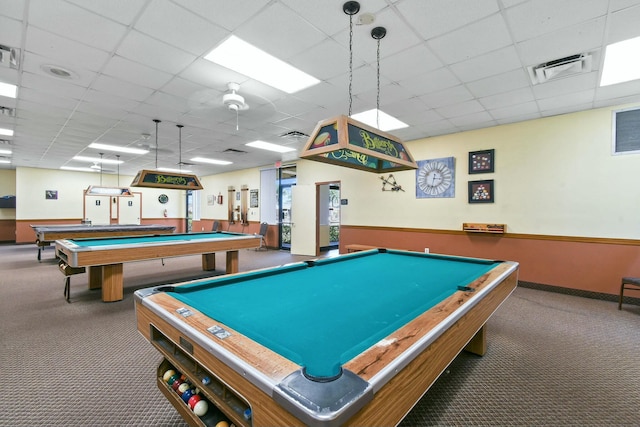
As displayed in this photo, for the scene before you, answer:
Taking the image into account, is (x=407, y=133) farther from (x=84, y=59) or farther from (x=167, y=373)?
(x=167, y=373)

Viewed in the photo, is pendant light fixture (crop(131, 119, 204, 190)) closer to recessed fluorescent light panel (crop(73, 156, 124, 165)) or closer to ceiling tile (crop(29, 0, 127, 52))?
ceiling tile (crop(29, 0, 127, 52))

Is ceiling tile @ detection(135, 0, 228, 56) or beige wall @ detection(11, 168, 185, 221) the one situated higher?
ceiling tile @ detection(135, 0, 228, 56)

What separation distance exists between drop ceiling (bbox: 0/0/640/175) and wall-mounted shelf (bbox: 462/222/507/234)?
1743 mm

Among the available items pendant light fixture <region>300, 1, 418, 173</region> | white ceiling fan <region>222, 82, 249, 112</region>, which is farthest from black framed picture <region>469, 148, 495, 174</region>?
white ceiling fan <region>222, 82, 249, 112</region>

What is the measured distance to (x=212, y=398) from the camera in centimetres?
113

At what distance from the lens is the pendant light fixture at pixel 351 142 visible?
211cm

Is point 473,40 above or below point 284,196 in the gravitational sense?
above

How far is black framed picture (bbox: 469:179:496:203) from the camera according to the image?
5.04 m

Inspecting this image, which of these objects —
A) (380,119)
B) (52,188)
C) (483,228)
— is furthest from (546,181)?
(52,188)

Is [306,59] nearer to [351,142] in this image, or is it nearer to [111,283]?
[351,142]

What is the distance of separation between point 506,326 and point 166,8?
14.3ft

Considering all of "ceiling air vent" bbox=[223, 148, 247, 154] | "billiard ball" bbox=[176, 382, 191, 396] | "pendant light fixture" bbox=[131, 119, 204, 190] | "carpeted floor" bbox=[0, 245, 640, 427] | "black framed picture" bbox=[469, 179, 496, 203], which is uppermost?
"ceiling air vent" bbox=[223, 148, 247, 154]

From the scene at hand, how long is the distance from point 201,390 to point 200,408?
128 mm

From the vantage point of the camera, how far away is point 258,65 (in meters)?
3.04
